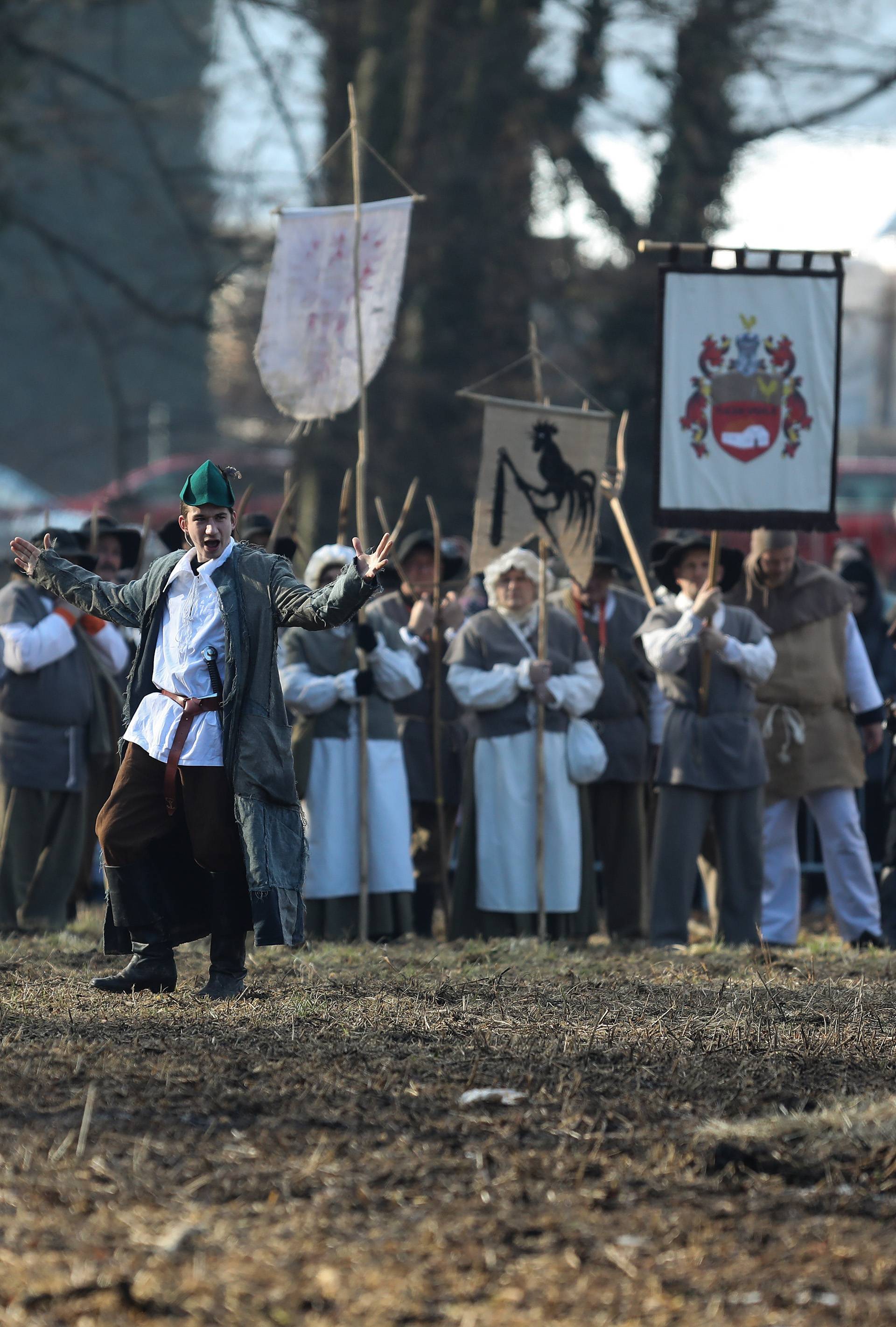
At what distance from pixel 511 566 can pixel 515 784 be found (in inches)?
40.1

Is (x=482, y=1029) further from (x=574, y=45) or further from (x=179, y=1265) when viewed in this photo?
(x=574, y=45)

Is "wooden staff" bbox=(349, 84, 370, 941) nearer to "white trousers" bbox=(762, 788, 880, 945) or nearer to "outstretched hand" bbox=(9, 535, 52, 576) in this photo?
"white trousers" bbox=(762, 788, 880, 945)

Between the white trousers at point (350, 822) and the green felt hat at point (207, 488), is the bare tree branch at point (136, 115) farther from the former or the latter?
the green felt hat at point (207, 488)

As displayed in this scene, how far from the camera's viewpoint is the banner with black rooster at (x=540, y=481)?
8906mm

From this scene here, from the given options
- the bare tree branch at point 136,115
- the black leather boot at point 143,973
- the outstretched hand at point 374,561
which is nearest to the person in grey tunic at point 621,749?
the black leather boot at point 143,973

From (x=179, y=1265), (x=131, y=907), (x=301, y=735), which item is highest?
(x=301, y=735)

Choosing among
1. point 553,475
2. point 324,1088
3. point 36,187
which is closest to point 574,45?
point 36,187

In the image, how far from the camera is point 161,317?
18891 mm

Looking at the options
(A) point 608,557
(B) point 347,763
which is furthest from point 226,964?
(A) point 608,557

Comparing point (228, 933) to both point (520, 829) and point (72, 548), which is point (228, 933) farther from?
point (72, 548)

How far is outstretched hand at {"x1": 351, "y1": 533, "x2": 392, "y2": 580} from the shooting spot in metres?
5.56

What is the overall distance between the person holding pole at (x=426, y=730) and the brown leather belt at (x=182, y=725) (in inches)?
130

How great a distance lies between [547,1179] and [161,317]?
15.8 m

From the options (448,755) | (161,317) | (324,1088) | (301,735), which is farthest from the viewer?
(161,317)
